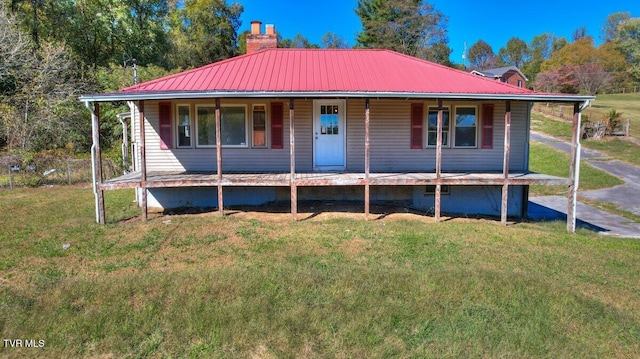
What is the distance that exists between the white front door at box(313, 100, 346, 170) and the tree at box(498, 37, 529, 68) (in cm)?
6822

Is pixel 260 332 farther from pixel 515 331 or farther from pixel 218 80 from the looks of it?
pixel 218 80

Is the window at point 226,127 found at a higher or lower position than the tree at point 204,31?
lower

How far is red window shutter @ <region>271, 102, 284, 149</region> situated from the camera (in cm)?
1093

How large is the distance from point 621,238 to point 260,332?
8.94 metres

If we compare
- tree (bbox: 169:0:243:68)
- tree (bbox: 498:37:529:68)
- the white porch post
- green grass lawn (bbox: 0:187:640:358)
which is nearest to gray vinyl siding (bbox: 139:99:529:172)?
the white porch post

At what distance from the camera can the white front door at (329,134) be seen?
11070 millimetres

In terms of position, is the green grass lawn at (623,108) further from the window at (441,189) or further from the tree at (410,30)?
the window at (441,189)

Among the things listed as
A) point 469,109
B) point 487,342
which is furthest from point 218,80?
point 487,342

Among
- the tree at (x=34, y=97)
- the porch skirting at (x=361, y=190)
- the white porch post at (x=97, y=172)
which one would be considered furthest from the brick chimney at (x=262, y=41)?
the tree at (x=34, y=97)

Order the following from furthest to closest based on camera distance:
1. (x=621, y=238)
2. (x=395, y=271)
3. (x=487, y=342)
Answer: (x=621, y=238)
(x=395, y=271)
(x=487, y=342)

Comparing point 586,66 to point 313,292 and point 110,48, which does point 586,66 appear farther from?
point 313,292

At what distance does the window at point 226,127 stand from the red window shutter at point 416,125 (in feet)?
14.9

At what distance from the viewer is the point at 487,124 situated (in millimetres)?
11266

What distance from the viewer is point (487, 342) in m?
4.48
